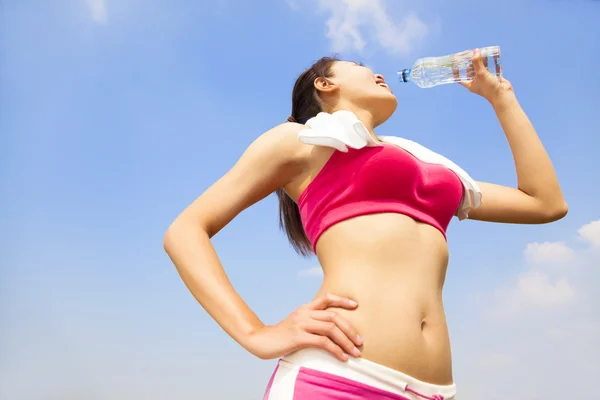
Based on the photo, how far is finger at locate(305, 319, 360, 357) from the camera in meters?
1.06

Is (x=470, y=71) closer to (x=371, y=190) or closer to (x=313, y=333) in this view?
(x=371, y=190)

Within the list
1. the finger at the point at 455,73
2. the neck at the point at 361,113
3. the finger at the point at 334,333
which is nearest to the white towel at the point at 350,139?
the neck at the point at 361,113

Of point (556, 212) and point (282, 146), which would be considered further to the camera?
point (556, 212)

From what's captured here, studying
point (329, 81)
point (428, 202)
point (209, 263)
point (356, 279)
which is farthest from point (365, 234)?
point (329, 81)

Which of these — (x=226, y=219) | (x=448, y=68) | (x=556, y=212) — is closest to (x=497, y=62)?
(x=448, y=68)

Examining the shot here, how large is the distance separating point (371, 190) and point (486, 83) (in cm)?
73

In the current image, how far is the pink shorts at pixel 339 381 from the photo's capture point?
1.06m

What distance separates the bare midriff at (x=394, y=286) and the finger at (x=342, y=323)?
29 mm

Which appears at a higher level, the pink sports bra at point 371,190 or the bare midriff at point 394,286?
the pink sports bra at point 371,190

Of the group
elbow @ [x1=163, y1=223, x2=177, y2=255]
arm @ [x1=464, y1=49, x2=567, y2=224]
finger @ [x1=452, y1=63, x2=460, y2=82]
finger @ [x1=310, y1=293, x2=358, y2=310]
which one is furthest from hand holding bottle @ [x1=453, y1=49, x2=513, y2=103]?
elbow @ [x1=163, y1=223, x2=177, y2=255]

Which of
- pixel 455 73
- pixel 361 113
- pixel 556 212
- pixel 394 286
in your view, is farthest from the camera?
pixel 455 73

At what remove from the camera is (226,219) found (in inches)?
52.2

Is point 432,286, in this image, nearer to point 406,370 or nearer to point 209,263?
point 406,370

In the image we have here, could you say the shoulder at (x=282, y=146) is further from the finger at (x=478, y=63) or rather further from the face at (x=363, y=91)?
the finger at (x=478, y=63)
